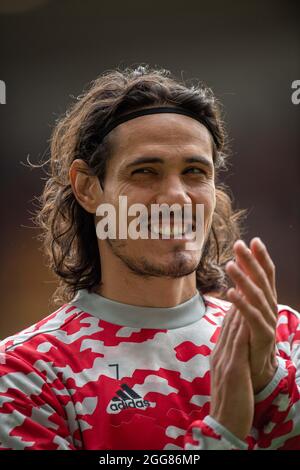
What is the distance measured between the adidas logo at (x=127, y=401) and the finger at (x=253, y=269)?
311 millimetres

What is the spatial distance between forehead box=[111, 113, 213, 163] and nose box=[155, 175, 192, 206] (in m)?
0.06

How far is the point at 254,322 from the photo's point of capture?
1.09m

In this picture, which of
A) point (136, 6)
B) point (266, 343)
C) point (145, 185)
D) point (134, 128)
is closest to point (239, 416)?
point (266, 343)

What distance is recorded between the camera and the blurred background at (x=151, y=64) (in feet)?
12.1

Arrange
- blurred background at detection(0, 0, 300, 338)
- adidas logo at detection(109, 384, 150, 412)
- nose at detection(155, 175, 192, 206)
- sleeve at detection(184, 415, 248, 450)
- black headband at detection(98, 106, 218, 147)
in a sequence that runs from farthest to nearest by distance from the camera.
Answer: blurred background at detection(0, 0, 300, 338), black headband at detection(98, 106, 218, 147), nose at detection(155, 175, 192, 206), adidas logo at detection(109, 384, 150, 412), sleeve at detection(184, 415, 248, 450)

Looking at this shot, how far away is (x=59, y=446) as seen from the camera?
112 centimetres

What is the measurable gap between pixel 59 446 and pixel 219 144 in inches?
32.7

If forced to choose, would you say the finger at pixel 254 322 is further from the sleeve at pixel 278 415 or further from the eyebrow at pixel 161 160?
the eyebrow at pixel 161 160

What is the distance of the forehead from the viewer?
1349 millimetres

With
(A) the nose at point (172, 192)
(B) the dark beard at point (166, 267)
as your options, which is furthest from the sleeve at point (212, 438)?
(A) the nose at point (172, 192)

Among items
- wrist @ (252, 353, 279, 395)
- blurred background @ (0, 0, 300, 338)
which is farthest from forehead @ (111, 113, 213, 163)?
blurred background @ (0, 0, 300, 338)

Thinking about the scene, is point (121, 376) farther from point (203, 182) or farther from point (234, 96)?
point (234, 96)

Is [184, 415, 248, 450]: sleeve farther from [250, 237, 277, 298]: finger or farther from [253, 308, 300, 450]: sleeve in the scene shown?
[250, 237, 277, 298]: finger

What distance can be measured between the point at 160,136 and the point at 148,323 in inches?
15.7
